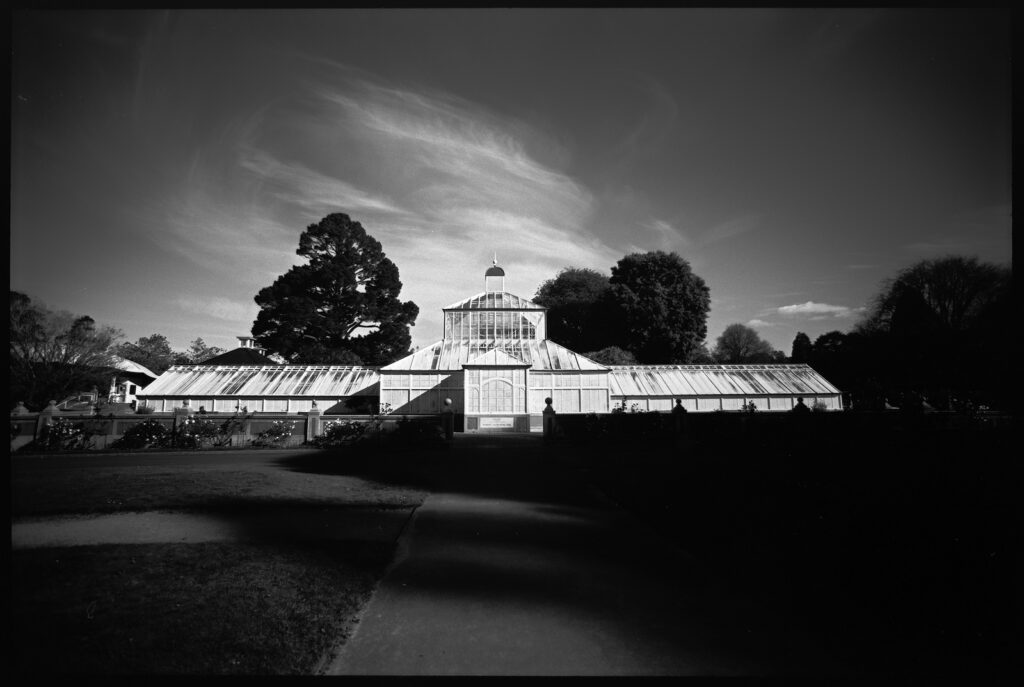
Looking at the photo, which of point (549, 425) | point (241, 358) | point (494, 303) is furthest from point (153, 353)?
point (549, 425)

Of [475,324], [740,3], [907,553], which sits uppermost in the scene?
[475,324]

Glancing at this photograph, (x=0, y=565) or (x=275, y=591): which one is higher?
(x=0, y=565)

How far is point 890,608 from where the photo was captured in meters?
3.64

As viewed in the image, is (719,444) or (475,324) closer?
(719,444)

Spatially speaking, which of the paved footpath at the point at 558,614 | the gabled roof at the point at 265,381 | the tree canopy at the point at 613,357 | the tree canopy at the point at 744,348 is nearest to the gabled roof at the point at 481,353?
the gabled roof at the point at 265,381

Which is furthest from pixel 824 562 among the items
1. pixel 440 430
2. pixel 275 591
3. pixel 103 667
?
pixel 440 430

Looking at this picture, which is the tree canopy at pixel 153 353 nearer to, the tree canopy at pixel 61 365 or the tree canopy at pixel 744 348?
the tree canopy at pixel 61 365

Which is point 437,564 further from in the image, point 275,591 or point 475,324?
point 475,324

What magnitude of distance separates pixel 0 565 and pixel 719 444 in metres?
14.7

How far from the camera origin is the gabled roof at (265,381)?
30.0 m

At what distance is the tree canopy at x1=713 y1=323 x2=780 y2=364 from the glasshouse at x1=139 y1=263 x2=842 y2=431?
→ 39379 mm

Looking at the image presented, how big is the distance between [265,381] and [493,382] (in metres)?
A: 14.8

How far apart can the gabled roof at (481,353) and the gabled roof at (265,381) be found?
12.6 feet

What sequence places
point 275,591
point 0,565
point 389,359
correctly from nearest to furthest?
point 0,565, point 275,591, point 389,359
